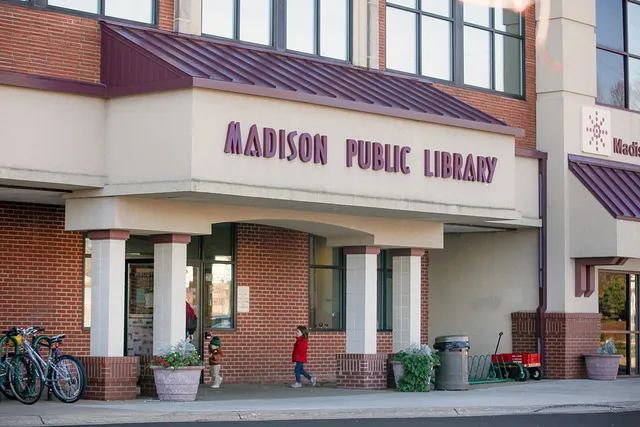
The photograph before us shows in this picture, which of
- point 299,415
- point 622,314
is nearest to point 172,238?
point 299,415

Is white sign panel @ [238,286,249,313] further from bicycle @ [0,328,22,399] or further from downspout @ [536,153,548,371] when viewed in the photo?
downspout @ [536,153,548,371]

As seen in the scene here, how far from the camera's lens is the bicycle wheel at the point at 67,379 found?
20.8m

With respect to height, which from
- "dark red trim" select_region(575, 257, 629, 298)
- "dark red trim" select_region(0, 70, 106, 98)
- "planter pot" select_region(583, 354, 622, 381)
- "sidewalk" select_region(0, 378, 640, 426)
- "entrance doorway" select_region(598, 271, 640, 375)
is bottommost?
"sidewalk" select_region(0, 378, 640, 426)

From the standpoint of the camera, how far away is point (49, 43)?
21.8 metres

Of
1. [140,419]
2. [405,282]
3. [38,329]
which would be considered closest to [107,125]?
[38,329]

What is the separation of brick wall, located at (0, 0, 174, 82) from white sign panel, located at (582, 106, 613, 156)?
538 inches

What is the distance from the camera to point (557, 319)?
30.2 meters

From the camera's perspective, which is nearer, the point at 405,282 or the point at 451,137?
the point at 451,137

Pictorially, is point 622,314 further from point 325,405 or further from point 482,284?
point 325,405

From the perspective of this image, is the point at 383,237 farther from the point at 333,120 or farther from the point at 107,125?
the point at 107,125

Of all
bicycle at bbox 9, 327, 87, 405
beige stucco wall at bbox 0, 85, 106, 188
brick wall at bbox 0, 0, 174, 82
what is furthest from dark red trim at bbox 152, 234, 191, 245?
brick wall at bbox 0, 0, 174, 82

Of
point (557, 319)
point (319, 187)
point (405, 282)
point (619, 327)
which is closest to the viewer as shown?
point (319, 187)

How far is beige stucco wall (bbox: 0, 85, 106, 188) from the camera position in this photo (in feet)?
67.3

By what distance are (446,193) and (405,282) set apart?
2953 millimetres
